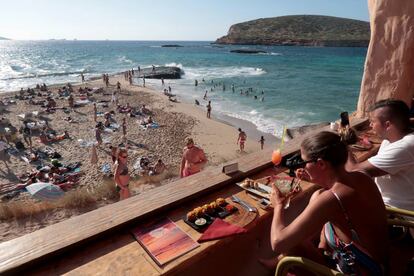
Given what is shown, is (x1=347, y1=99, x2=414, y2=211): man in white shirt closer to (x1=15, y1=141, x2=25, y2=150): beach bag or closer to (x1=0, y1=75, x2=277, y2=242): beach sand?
(x1=0, y1=75, x2=277, y2=242): beach sand

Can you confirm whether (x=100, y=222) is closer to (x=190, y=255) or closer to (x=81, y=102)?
(x=190, y=255)

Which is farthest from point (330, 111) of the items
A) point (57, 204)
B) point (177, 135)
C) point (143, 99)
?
point (57, 204)

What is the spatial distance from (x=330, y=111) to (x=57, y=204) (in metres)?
20.1

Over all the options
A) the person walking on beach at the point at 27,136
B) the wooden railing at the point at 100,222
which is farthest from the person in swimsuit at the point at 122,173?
the person walking on beach at the point at 27,136

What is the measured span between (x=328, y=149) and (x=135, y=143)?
47.4 ft

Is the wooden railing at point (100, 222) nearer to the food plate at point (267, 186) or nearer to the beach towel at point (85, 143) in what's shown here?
the food plate at point (267, 186)

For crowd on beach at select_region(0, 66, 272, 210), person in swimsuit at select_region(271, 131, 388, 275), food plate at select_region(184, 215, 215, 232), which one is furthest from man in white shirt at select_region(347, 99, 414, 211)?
crowd on beach at select_region(0, 66, 272, 210)

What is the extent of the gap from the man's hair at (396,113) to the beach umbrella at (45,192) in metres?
8.62

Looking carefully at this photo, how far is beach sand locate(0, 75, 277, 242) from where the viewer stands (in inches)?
296

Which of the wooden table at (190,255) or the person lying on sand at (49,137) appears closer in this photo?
the wooden table at (190,255)

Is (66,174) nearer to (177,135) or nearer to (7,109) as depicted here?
(177,135)

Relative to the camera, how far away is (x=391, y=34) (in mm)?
5602

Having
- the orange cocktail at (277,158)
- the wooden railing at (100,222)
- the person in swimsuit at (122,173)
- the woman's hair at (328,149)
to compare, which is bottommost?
the person in swimsuit at (122,173)

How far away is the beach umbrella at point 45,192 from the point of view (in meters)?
8.59
